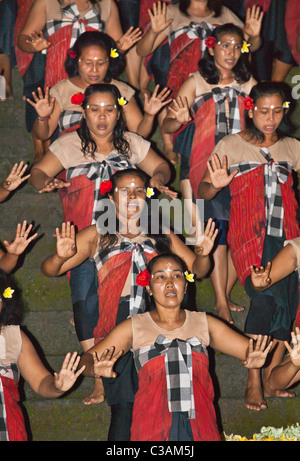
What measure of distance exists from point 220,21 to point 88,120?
1158mm

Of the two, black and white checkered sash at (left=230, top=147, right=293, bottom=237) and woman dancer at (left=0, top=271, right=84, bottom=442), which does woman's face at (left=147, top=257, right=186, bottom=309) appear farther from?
black and white checkered sash at (left=230, top=147, right=293, bottom=237)

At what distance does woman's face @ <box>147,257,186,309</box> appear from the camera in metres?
4.00

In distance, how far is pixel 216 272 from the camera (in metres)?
4.67

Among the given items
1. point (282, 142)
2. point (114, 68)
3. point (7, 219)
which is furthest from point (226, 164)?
point (7, 219)

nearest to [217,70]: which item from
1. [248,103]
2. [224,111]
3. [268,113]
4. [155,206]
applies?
[224,111]

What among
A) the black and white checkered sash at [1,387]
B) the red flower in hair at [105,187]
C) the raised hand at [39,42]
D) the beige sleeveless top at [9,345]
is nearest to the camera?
the black and white checkered sash at [1,387]

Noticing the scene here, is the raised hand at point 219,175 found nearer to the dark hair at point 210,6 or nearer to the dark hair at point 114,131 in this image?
the dark hair at point 114,131

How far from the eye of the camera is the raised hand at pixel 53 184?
4445mm

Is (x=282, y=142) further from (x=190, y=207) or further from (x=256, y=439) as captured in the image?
(x=256, y=439)

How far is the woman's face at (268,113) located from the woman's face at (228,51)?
0.40 m

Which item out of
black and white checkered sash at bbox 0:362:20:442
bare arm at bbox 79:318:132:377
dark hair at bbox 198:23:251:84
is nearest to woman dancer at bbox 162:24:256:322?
dark hair at bbox 198:23:251:84

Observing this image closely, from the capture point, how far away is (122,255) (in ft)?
14.1

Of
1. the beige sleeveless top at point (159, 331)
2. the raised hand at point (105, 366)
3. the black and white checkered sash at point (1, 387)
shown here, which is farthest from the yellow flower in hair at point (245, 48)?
the black and white checkered sash at point (1, 387)

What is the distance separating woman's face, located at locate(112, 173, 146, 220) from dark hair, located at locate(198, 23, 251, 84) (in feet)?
2.84
